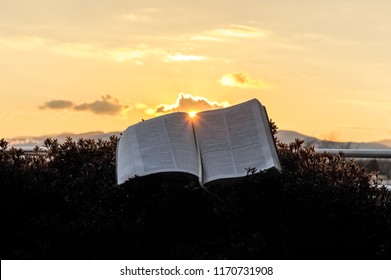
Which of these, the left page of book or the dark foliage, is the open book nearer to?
the left page of book

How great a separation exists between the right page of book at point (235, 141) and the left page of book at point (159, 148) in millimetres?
97

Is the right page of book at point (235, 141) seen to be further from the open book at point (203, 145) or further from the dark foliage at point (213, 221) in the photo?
the dark foliage at point (213, 221)

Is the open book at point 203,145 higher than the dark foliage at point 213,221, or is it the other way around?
the open book at point 203,145

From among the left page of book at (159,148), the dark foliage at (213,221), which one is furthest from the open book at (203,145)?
the dark foliage at (213,221)

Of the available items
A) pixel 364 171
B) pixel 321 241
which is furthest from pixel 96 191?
pixel 364 171

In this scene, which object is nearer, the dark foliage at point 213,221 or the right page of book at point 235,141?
the dark foliage at point 213,221

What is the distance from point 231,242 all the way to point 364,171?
5.16 feet

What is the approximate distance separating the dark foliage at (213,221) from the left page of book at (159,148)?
0.14 meters

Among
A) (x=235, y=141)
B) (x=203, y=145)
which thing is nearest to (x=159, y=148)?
(x=203, y=145)

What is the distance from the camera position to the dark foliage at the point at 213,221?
6023mm

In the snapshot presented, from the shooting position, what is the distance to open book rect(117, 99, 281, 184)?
620cm

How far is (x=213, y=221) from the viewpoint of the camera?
616 cm

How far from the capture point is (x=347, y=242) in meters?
6.07
